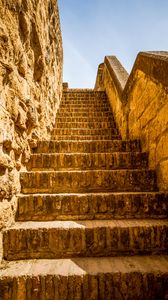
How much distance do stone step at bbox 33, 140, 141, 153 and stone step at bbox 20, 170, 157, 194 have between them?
616 millimetres

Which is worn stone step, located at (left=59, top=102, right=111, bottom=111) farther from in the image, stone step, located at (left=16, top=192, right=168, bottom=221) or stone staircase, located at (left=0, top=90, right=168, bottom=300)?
stone step, located at (left=16, top=192, right=168, bottom=221)

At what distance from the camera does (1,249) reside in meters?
1.39

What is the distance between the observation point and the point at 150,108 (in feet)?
7.51

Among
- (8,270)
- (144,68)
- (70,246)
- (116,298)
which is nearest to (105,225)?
(70,246)

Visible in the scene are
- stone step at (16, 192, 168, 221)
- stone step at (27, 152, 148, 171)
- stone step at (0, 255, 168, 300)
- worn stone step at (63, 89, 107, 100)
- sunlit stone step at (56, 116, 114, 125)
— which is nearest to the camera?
stone step at (0, 255, 168, 300)

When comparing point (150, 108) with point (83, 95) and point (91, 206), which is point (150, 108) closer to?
point (91, 206)

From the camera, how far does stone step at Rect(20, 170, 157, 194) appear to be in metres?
1.97

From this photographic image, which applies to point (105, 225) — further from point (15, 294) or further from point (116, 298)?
point (15, 294)

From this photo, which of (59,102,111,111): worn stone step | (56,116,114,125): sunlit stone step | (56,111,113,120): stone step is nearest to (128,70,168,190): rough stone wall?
Answer: (56,116,114,125): sunlit stone step

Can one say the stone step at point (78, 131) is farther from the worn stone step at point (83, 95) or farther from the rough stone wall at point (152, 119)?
the worn stone step at point (83, 95)

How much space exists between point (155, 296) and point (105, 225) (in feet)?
1.72

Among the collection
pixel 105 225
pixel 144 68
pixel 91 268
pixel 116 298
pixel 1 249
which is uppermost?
pixel 144 68

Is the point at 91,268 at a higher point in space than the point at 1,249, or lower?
lower

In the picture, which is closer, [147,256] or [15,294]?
[15,294]
